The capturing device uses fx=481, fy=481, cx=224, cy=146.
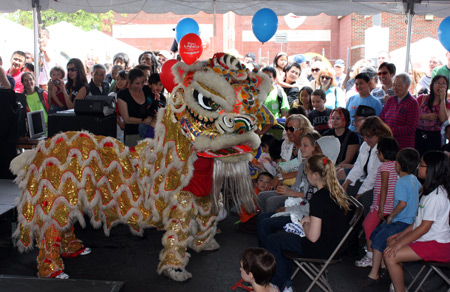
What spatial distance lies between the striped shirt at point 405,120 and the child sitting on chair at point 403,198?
5.67ft

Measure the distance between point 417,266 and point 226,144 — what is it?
181cm

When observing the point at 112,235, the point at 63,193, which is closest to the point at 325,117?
the point at 112,235

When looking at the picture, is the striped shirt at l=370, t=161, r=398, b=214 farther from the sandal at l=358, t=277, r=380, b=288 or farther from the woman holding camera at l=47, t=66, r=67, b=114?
the woman holding camera at l=47, t=66, r=67, b=114

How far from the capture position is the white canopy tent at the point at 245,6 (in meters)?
7.16

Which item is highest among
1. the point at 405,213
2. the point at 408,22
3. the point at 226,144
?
the point at 408,22

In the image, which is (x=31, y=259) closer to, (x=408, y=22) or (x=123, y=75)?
(x=123, y=75)

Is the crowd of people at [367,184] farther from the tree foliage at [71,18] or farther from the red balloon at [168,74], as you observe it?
the tree foliage at [71,18]

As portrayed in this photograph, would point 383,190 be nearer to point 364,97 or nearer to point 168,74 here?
point 168,74

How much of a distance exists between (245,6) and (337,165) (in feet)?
12.5

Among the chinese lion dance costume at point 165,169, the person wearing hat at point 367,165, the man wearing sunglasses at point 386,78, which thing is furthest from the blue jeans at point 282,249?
the man wearing sunglasses at point 386,78

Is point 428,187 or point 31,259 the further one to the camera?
point 31,259

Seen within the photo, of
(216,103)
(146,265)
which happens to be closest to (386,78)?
(216,103)

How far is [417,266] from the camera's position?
12.2 ft

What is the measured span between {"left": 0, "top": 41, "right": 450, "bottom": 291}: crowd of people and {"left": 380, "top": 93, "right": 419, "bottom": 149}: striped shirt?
0.01 meters
